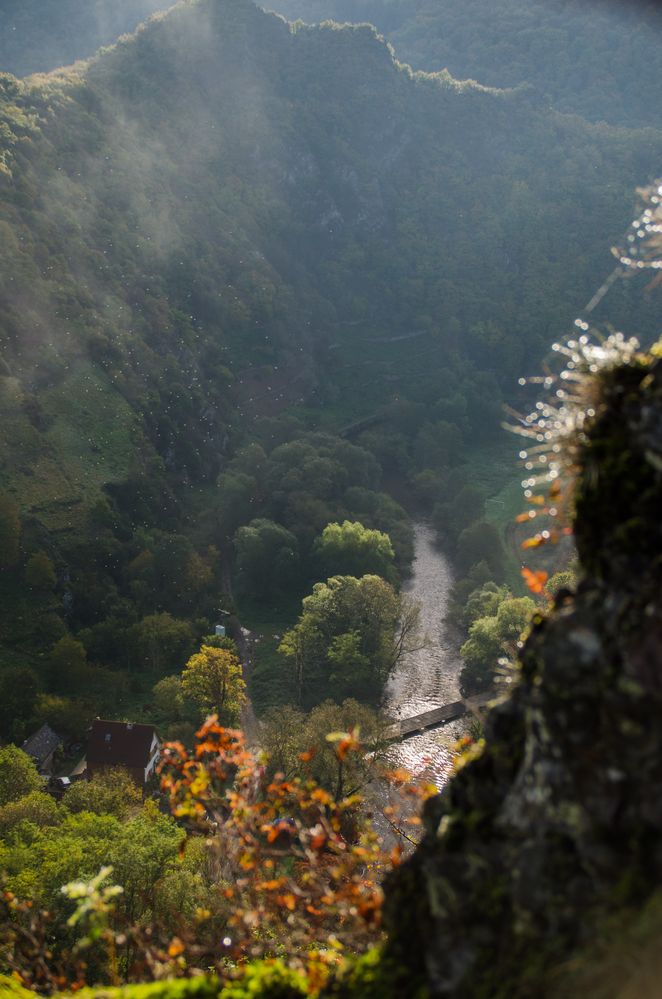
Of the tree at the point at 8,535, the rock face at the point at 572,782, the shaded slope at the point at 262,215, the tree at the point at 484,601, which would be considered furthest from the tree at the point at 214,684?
the rock face at the point at 572,782

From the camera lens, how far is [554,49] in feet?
541

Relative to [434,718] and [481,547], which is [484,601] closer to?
[481,547]

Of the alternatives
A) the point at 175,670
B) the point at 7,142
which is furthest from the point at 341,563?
the point at 7,142

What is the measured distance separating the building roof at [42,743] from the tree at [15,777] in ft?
19.5

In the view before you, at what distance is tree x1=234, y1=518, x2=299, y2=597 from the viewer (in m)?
52.8

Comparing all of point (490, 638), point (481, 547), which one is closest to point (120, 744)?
point (490, 638)

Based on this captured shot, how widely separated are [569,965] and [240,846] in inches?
168

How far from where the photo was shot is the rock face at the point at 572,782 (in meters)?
3.98

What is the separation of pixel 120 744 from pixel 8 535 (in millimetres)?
16750

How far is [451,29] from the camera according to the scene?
18250cm

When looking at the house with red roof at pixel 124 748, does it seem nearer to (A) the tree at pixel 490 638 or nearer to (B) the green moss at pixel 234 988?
(A) the tree at pixel 490 638

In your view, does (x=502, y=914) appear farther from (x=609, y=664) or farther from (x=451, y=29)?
(x=451, y=29)

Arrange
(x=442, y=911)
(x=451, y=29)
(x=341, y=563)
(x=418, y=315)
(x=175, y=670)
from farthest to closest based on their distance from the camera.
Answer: (x=451, y=29) < (x=418, y=315) < (x=341, y=563) < (x=175, y=670) < (x=442, y=911)

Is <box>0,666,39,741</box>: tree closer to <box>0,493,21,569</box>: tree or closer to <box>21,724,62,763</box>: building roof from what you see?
<box>21,724,62,763</box>: building roof
